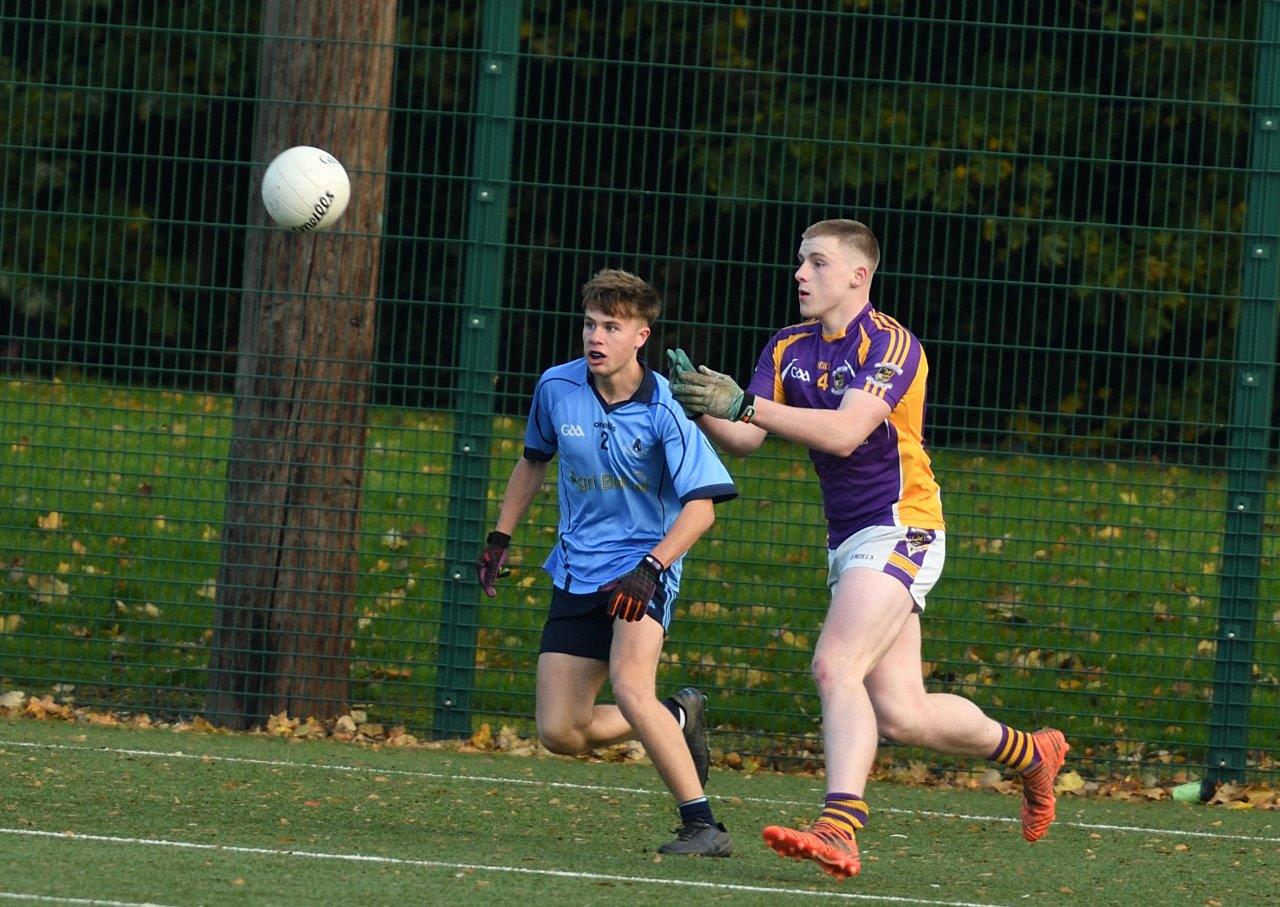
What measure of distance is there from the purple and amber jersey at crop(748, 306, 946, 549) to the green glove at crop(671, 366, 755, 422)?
500mm

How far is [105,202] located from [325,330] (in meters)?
1.25

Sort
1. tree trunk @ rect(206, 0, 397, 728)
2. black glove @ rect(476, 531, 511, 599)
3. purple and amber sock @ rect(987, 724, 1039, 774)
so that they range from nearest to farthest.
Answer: purple and amber sock @ rect(987, 724, 1039, 774), black glove @ rect(476, 531, 511, 599), tree trunk @ rect(206, 0, 397, 728)

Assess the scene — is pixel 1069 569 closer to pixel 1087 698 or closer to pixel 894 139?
pixel 1087 698

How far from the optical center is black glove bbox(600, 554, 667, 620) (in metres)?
5.93

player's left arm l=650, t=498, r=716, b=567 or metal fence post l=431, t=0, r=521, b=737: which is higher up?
metal fence post l=431, t=0, r=521, b=737

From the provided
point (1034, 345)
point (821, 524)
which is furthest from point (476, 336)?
point (1034, 345)

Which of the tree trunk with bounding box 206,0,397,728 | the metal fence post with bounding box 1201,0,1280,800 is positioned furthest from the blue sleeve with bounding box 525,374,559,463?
the metal fence post with bounding box 1201,0,1280,800

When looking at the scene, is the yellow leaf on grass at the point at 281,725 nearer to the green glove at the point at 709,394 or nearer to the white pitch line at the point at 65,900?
the white pitch line at the point at 65,900

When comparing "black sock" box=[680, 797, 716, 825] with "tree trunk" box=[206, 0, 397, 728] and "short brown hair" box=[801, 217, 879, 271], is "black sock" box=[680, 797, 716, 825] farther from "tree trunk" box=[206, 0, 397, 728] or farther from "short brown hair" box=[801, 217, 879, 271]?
"tree trunk" box=[206, 0, 397, 728]

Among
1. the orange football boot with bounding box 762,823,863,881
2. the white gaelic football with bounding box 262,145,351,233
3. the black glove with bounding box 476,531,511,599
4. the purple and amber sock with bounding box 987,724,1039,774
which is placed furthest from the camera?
the white gaelic football with bounding box 262,145,351,233

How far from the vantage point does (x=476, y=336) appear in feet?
28.0

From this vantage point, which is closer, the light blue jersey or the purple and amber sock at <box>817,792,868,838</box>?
the purple and amber sock at <box>817,792,868,838</box>

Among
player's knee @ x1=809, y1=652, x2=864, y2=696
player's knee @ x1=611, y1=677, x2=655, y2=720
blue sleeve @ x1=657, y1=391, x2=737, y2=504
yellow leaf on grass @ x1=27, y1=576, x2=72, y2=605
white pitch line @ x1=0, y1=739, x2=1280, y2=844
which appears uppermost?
blue sleeve @ x1=657, y1=391, x2=737, y2=504

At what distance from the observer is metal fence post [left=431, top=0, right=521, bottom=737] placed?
848 centimetres
